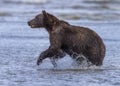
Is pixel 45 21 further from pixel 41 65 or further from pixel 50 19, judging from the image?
pixel 41 65

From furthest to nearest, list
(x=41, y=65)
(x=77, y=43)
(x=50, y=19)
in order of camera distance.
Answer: (x=41, y=65), (x=50, y=19), (x=77, y=43)

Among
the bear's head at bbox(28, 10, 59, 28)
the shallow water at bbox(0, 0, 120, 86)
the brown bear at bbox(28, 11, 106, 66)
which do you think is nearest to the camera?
the shallow water at bbox(0, 0, 120, 86)

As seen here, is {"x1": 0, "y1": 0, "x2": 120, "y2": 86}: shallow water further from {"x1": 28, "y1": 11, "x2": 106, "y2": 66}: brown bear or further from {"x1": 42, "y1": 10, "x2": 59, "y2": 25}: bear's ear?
{"x1": 42, "y1": 10, "x2": 59, "y2": 25}: bear's ear

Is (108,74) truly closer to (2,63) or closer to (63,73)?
(63,73)

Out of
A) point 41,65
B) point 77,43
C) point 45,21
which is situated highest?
point 45,21

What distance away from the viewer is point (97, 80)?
10727 millimetres

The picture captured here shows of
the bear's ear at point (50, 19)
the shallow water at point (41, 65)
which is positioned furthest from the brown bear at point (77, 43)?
the shallow water at point (41, 65)

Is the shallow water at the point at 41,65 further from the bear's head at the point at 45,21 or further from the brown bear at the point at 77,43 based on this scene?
the bear's head at the point at 45,21

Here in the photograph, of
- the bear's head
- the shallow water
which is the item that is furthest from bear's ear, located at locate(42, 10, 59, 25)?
the shallow water

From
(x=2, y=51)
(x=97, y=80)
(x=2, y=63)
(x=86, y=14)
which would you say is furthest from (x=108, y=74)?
(x=86, y=14)

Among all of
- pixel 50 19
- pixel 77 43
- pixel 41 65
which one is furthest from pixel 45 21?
pixel 41 65

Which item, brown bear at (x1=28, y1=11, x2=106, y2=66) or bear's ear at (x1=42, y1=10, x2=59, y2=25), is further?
bear's ear at (x1=42, y1=10, x2=59, y2=25)

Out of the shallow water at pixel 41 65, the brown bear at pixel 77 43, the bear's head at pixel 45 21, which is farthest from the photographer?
the bear's head at pixel 45 21

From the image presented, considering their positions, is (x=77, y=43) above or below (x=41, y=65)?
above
